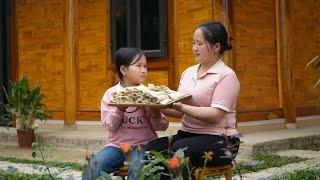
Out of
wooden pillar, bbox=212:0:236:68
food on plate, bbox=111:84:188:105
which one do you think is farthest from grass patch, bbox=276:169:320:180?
wooden pillar, bbox=212:0:236:68

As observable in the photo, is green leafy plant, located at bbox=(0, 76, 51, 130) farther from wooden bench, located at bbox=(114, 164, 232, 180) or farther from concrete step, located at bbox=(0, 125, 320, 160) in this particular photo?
wooden bench, located at bbox=(114, 164, 232, 180)

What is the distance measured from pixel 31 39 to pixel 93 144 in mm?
2942

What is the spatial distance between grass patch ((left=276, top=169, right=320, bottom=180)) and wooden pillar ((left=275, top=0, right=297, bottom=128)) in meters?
3.12

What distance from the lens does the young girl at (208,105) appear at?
301 centimetres

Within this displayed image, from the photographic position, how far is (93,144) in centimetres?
756

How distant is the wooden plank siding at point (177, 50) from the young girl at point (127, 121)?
3.94m

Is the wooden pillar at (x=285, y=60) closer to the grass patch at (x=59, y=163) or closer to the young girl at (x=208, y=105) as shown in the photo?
the grass patch at (x=59, y=163)

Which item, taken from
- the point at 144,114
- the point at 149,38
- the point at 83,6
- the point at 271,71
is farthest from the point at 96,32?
the point at 144,114

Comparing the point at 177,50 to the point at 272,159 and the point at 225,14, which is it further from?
the point at 272,159

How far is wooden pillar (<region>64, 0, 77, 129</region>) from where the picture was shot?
8828 mm

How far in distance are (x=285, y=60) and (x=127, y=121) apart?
5.06 metres

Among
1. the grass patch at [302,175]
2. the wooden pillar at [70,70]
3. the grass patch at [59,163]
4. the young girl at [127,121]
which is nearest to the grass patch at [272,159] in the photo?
the grass patch at [302,175]

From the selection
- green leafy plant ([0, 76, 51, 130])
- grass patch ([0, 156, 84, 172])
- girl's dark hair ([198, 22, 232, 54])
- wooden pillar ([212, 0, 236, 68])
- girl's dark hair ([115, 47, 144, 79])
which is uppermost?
wooden pillar ([212, 0, 236, 68])

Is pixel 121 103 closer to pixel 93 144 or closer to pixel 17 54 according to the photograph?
pixel 93 144
